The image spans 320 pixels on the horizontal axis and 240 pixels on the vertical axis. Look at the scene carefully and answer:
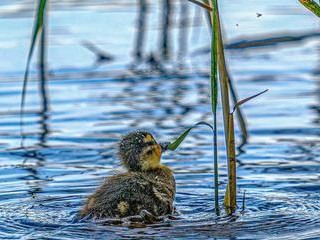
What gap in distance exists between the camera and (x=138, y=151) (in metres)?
8.41

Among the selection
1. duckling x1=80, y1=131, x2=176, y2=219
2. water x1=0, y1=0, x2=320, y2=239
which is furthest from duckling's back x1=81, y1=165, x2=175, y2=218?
water x1=0, y1=0, x2=320, y2=239

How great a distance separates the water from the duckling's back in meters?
0.13

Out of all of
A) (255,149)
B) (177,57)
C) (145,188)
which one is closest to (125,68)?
(177,57)

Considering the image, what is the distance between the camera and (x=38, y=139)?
10633 mm

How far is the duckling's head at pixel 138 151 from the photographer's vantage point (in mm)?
8414

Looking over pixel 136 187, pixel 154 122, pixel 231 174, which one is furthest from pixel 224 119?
pixel 154 122

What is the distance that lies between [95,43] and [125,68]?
46.1 inches

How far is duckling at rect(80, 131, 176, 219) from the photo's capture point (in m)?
7.70

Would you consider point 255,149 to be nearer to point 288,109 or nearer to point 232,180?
point 288,109

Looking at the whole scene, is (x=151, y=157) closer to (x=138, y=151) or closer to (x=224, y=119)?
(x=138, y=151)

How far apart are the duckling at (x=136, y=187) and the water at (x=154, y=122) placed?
144 mm

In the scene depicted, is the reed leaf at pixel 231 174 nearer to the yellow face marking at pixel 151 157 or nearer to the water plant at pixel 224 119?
the water plant at pixel 224 119

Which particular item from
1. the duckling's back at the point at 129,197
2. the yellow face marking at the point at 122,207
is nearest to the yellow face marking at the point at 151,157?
the duckling's back at the point at 129,197

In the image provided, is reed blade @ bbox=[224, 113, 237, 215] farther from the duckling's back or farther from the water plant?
the duckling's back
